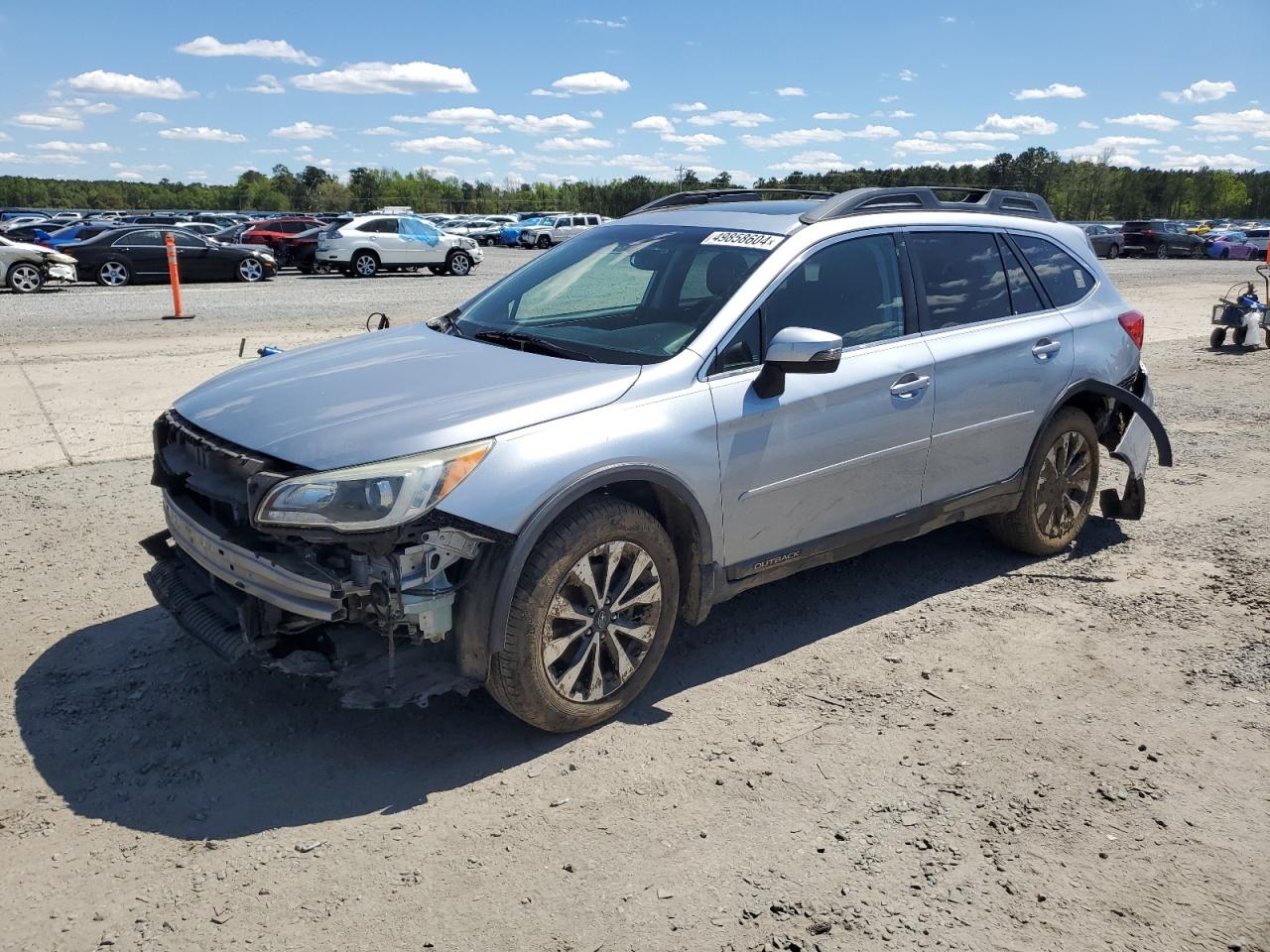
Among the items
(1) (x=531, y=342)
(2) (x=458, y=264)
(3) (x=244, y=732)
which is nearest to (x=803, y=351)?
(1) (x=531, y=342)

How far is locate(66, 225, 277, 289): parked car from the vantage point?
78.9 feet

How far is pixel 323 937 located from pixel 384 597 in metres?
0.97

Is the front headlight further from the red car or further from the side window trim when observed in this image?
the red car

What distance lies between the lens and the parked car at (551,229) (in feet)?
163

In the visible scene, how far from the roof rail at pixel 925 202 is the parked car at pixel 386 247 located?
78.5ft

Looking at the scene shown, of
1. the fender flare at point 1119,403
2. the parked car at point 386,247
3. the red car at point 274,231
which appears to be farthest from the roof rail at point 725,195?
the red car at point 274,231

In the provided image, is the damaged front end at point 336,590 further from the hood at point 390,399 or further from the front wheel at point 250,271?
the front wheel at point 250,271

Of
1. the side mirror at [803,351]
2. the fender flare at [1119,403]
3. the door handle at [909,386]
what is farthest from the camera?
the fender flare at [1119,403]

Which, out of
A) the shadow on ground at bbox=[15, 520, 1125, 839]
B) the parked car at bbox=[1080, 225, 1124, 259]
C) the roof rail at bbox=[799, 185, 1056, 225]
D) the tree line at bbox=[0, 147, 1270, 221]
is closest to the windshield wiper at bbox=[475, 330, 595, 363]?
the roof rail at bbox=[799, 185, 1056, 225]

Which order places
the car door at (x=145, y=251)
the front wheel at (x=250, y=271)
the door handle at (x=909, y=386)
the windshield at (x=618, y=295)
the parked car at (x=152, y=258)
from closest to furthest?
the windshield at (x=618, y=295)
the door handle at (x=909, y=386)
the parked car at (x=152, y=258)
the car door at (x=145, y=251)
the front wheel at (x=250, y=271)

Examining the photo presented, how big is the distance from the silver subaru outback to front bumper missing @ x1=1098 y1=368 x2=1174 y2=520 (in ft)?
0.99

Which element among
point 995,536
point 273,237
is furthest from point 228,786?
point 273,237

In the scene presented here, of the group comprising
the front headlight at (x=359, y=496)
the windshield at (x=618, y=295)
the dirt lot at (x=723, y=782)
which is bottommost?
the dirt lot at (x=723, y=782)

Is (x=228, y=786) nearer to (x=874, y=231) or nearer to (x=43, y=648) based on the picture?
(x=43, y=648)
